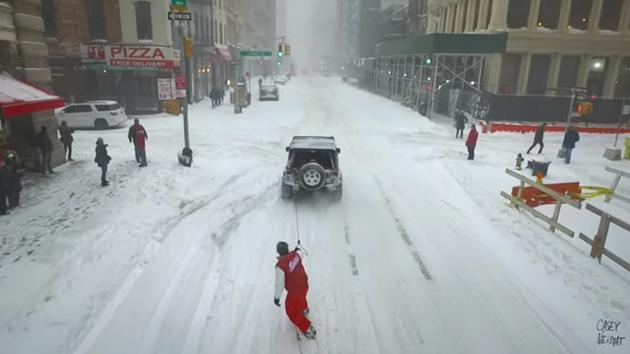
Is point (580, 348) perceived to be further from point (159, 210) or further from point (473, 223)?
point (159, 210)

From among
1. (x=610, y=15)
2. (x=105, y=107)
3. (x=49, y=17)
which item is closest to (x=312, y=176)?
(x=105, y=107)

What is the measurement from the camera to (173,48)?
28703 millimetres

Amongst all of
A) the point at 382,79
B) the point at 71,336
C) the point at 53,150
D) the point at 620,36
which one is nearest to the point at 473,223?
the point at 71,336

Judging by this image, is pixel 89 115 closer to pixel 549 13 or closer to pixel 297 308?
pixel 297 308

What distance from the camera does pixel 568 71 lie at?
31.9 m

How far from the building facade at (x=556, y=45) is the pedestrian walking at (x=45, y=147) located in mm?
28965

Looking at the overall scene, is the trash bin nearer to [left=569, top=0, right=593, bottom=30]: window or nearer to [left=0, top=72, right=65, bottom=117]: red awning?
[left=0, top=72, right=65, bottom=117]: red awning

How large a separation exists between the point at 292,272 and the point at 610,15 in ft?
122

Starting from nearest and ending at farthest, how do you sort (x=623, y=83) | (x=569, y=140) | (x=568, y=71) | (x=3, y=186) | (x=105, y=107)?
(x=3, y=186) → (x=569, y=140) → (x=105, y=107) → (x=568, y=71) → (x=623, y=83)

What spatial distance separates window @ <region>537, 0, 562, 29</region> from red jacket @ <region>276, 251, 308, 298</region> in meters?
33.1

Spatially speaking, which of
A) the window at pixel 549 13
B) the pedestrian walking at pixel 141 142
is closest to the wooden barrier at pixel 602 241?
the pedestrian walking at pixel 141 142

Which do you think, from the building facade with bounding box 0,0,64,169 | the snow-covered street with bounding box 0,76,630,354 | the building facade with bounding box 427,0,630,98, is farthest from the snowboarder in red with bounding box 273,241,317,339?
the building facade with bounding box 427,0,630,98

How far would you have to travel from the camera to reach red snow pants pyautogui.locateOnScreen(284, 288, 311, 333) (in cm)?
623

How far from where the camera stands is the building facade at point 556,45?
99.7 ft
